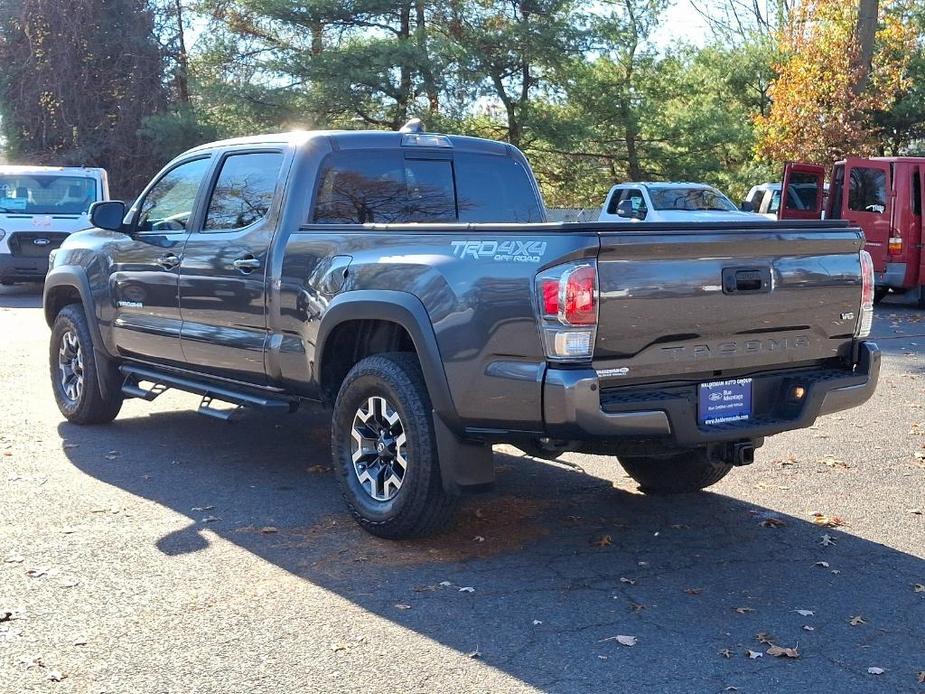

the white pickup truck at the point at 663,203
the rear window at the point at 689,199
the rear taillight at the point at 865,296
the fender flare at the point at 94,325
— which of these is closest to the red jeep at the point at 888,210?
the white pickup truck at the point at 663,203

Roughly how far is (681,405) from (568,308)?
68cm

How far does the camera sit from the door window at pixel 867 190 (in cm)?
1717

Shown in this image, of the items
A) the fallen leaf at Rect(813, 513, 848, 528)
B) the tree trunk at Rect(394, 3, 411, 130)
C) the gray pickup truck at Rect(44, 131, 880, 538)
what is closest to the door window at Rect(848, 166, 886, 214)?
the tree trunk at Rect(394, 3, 411, 130)

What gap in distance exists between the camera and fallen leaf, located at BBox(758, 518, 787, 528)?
576 cm

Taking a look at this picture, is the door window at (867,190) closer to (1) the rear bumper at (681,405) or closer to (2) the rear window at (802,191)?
(2) the rear window at (802,191)

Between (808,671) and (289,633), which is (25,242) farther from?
(808,671)

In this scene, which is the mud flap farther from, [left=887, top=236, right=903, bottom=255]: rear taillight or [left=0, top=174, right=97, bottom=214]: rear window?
[left=0, top=174, right=97, bottom=214]: rear window

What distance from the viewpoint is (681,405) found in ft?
15.7

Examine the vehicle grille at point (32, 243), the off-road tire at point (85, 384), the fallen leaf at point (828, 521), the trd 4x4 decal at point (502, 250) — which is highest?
the trd 4x4 decal at point (502, 250)

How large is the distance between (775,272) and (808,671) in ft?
5.99

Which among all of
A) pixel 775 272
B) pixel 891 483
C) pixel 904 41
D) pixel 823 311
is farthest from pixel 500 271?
pixel 904 41

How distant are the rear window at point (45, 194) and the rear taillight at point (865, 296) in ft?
50.8

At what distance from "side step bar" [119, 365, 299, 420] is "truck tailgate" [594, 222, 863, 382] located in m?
2.22

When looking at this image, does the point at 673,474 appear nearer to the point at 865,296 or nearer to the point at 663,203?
the point at 865,296
